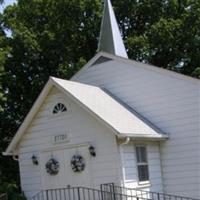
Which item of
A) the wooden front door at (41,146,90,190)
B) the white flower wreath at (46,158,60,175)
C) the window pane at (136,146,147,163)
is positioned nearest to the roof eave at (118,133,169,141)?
the window pane at (136,146,147,163)

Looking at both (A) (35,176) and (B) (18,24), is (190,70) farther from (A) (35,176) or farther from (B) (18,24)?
(A) (35,176)

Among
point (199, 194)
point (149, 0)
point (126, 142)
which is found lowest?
point (199, 194)

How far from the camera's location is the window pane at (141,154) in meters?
17.8

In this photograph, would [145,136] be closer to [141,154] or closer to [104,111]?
[141,154]

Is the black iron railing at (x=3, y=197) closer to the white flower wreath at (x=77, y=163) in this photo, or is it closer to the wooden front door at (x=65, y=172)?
the wooden front door at (x=65, y=172)

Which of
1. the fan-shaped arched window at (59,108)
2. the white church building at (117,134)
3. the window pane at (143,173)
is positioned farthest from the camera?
the fan-shaped arched window at (59,108)

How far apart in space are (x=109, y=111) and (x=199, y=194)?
446cm

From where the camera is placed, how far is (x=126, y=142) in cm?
1662

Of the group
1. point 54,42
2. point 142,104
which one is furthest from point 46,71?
point 142,104

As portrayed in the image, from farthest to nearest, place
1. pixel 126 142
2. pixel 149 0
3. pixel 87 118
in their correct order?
pixel 149 0 < pixel 87 118 < pixel 126 142

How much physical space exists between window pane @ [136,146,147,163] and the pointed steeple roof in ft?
26.0

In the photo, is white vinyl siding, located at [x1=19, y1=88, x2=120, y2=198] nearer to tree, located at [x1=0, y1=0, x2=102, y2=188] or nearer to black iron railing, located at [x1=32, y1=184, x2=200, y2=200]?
black iron railing, located at [x1=32, y1=184, x2=200, y2=200]

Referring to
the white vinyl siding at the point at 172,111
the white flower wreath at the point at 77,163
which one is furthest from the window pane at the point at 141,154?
the white flower wreath at the point at 77,163

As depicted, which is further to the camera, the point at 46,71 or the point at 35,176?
the point at 46,71
